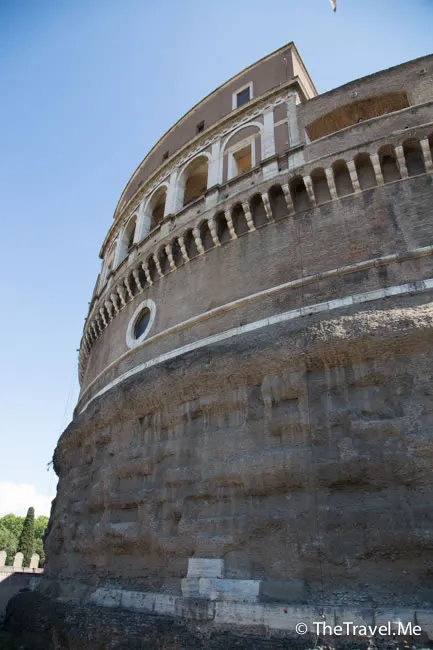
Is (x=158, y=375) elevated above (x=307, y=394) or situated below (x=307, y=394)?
above

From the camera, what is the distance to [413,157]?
6117mm

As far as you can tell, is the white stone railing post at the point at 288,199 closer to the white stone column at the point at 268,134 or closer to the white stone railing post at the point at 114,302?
the white stone column at the point at 268,134

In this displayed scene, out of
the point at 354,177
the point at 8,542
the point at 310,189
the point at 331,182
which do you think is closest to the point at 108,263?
the point at 310,189

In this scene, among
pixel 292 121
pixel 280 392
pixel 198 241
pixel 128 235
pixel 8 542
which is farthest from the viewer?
pixel 8 542

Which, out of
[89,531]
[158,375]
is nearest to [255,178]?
[158,375]

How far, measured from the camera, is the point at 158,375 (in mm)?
5996

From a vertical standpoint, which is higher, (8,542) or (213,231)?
(213,231)

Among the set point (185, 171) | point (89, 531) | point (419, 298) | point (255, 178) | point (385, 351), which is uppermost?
point (185, 171)

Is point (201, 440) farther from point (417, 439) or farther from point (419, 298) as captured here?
point (419, 298)

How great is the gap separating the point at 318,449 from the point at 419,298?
1988 mm

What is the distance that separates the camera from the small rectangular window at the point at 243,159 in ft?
29.5

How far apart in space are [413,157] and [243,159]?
4229 mm

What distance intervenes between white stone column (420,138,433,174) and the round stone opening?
5.23m

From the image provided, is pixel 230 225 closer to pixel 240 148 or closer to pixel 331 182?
pixel 331 182
